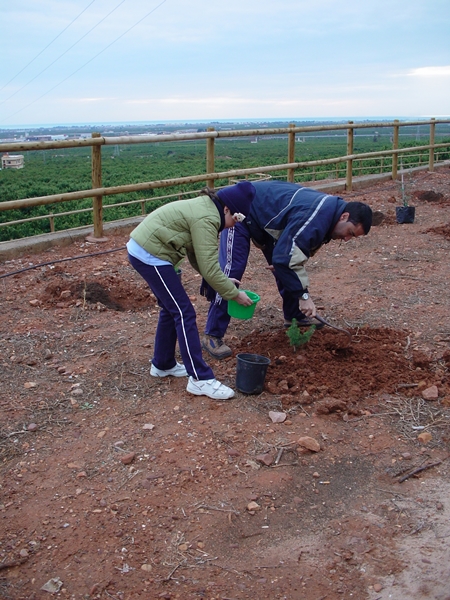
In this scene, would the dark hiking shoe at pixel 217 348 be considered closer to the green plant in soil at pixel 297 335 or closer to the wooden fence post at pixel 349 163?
the green plant in soil at pixel 297 335

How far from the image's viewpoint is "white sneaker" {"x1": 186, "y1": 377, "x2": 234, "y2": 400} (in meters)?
3.88

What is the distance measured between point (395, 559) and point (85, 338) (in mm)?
2923

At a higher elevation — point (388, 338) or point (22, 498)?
point (388, 338)

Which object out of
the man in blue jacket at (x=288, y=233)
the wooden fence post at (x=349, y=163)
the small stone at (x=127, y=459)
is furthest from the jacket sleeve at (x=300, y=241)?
the wooden fence post at (x=349, y=163)

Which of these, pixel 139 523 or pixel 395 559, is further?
pixel 139 523

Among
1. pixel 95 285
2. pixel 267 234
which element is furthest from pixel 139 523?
pixel 95 285

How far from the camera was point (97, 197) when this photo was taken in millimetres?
7262

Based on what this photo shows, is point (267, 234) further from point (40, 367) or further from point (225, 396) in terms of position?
point (40, 367)

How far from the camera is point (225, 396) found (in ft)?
12.8

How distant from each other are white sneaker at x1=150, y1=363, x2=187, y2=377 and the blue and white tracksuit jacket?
1.48 ft

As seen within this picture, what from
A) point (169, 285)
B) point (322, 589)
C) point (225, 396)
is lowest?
point (322, 589)

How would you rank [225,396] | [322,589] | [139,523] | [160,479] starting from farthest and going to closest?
1. [225,396]
2. [160,479]
3. [139,523]
4. [322,589]

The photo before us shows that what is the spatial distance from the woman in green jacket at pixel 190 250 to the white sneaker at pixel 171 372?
0.32 m

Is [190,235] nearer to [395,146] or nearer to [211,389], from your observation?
[211,389]
